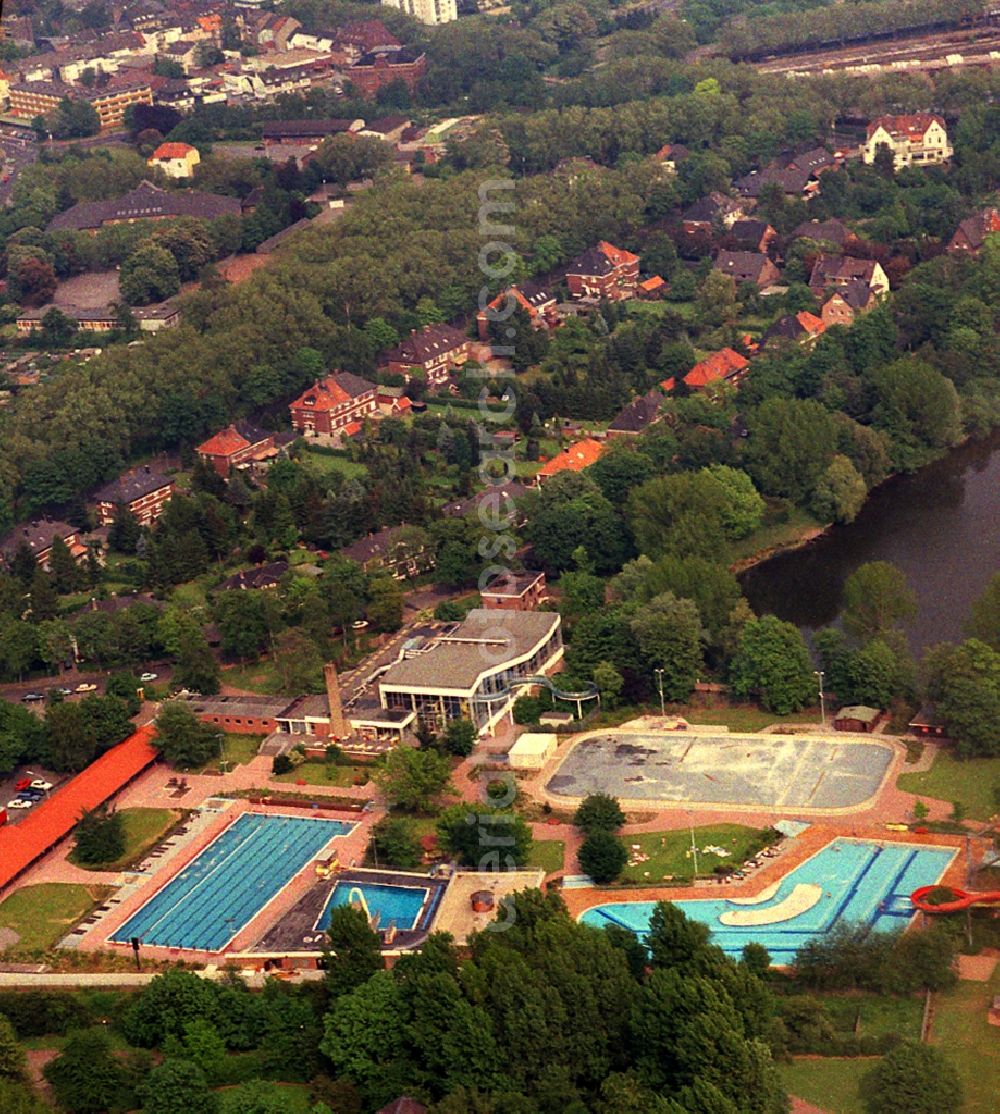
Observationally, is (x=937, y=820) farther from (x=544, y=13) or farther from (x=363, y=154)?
(x=544, y=13)

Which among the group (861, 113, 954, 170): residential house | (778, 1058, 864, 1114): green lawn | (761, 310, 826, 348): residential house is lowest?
(761, 310, 826, 348): residential house

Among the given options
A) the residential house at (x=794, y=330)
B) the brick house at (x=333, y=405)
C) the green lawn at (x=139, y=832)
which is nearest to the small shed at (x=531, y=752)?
the green lawn at (x=139, y=832)

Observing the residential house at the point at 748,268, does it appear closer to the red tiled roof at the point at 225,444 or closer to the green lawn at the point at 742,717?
the red tiled roof at the point at 225,444

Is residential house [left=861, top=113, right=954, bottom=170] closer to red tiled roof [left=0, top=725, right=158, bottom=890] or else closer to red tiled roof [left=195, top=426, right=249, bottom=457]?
red tiled roof [left=195, top=426, right=249, bottom=457]

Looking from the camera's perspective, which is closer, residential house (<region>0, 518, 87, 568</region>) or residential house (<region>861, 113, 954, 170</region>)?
residential house (<region>0, 518, 87, 568</region>)

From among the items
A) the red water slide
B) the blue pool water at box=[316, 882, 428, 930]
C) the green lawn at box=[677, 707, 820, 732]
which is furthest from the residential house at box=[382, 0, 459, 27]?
the red water slide

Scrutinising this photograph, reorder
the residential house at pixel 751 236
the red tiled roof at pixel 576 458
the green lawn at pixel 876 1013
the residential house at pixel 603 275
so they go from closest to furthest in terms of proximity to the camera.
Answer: the green lawn at pixel 876 1013, the red tiled roof at pixel 576 458, the residential house at pixel 603 275, the residential house at pixel 751 236

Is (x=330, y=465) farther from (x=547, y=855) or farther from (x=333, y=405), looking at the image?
(x=547, y=855)

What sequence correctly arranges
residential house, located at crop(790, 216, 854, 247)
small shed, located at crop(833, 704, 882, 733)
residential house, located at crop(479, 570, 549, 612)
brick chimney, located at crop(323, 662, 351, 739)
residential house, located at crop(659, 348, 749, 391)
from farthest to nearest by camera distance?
residential house, located at crop(790, 216, 854, 247) < residential house, located at crop(659, 348, 749, 391) < residential house, located at crop(479, 570, 549, 612) < brick chimney, located at crop(323, 662, 351, 739) < small shed, located at crop(833, 704, 882, 733)
